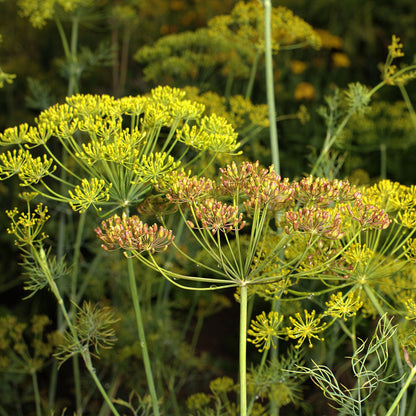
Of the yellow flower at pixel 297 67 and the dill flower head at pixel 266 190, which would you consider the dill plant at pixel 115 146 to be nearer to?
the dill flower head at pixel 266 190

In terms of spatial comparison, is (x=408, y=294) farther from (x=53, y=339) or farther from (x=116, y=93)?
(x=116, y=93)

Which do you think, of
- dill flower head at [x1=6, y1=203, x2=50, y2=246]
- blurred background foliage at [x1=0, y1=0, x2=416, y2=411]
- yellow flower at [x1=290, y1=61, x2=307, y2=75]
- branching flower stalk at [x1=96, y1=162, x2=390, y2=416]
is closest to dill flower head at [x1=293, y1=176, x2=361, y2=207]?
branching flower stalk at [x1=96, y1=162, x2=390, y2=416]

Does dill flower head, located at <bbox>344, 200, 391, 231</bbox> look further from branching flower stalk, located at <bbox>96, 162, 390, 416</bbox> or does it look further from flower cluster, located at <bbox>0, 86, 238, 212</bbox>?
flower cluster, located at <bbox>0, 86, 238, 212</bbox>

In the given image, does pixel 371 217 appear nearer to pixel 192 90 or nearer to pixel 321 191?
pixel 321 191

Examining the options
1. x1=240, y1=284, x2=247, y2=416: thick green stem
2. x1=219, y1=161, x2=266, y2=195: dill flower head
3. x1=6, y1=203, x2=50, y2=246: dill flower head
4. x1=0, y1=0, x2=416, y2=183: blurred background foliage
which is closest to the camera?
x1=240, y1=284, x2=247, y2=416: thick green stem

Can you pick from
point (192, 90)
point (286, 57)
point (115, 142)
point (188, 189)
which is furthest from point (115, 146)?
point (286, 57)

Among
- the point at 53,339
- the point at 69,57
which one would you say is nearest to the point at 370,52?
the point at 69,57

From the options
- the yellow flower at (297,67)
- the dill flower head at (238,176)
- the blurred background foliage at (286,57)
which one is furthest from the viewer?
the yellow flower at (297,67)

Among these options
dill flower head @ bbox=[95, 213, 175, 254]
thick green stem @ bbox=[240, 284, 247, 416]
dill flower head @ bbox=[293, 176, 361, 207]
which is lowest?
thick green stem @ bbox=[240, 284, 247, 416]

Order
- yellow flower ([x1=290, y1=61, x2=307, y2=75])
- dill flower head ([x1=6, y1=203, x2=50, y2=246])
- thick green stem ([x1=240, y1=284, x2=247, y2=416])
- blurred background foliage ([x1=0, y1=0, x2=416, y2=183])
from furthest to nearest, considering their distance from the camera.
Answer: yellow flower ([x1=290, y1=61, x2=307, y2=75])
blurred background foliage ([x1=0, y1=0, x2=416, y2=183])
dill flower head ([x1=6, y1=203, x2=50, y2=246])
thick green stem ([x1=240, y1=284, x2=247, y2=416])

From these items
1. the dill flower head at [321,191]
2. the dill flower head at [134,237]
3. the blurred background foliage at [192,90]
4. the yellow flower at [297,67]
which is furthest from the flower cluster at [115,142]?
the yellow flower at [297,67]

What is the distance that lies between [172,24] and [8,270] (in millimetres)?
3070

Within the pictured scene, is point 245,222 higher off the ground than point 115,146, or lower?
lower

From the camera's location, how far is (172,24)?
5637 millimetres
